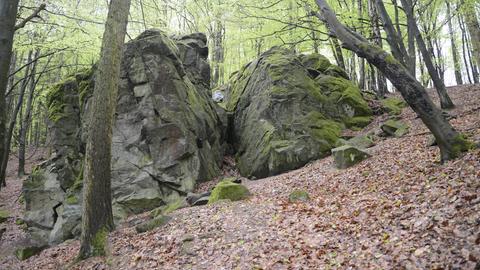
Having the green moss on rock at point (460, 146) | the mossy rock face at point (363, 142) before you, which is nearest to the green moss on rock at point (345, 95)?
the mossy rock face at point (363, 142)

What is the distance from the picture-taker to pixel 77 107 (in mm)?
13664

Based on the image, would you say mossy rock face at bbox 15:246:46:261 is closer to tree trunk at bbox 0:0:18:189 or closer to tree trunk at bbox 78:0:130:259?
tree trunk at bbox 78:0:130:259

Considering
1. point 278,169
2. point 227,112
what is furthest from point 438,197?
point 227,112

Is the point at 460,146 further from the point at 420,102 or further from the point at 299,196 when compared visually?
the point at 299,196

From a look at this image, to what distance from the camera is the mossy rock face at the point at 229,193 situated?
9008 millimetres

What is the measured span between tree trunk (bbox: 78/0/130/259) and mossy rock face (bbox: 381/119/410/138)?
8.96 meters

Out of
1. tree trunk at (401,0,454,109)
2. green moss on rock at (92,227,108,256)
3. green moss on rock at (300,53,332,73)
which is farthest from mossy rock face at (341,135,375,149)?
green moss on rock at (92,227,108,256)

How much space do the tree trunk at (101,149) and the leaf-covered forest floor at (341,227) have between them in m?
0.38

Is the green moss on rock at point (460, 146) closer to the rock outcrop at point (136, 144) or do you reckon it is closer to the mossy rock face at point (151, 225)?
the mossy rock face at point (151, 225)

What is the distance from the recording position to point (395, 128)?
38.9 feet

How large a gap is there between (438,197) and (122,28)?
718 centimetres

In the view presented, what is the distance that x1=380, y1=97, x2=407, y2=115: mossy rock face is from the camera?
1513cm

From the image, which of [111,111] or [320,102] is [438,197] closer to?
[111,111]

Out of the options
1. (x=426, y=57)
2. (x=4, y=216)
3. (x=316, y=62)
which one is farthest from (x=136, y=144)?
(x=426, y=57)
